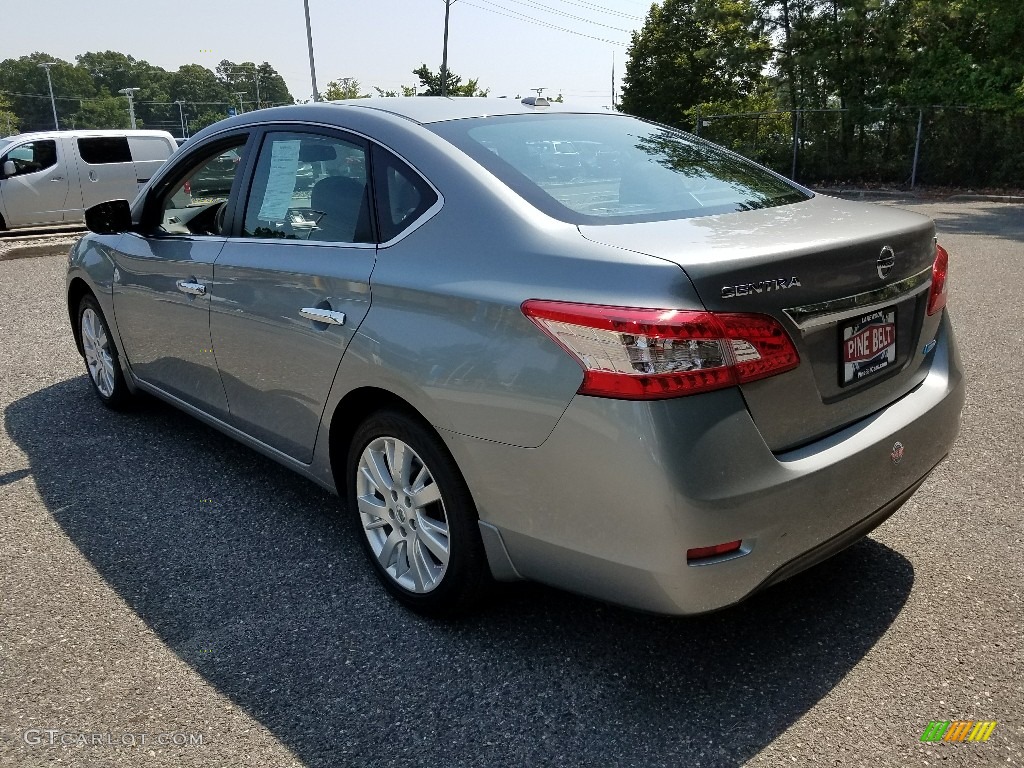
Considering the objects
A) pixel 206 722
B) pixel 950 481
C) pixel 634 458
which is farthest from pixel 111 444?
pixel 950 481

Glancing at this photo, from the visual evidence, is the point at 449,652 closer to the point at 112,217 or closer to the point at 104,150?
the point at 112,217

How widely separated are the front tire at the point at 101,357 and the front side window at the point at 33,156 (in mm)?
12836

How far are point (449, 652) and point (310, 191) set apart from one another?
69.9 inches

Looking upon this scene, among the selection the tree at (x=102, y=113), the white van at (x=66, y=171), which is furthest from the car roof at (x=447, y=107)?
the tree at (x=102, y=113)

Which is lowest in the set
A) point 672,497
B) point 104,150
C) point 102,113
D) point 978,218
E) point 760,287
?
point 978,218

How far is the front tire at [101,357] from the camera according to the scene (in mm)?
4895

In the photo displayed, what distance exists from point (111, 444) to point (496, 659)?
296 cm

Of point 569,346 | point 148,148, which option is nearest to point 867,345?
point 569,346

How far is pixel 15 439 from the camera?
4801mm

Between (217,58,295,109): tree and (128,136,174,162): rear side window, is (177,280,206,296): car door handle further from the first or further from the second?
(217,58,295,109): tree

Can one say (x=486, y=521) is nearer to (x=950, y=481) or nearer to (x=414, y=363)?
(x=414, y=363)

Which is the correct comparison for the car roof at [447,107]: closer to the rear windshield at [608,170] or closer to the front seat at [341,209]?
the rear windshield at [608,170]

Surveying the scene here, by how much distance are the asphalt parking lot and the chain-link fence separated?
65.2 ft

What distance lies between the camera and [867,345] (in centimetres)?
246
